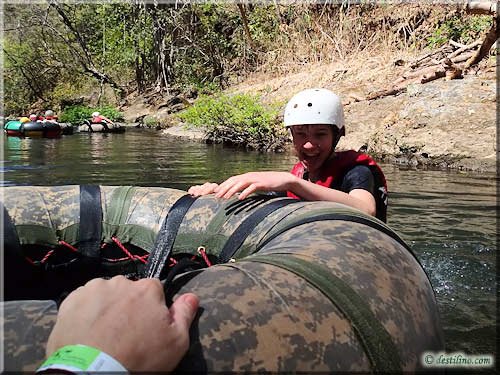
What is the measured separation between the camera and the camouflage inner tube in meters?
1.21

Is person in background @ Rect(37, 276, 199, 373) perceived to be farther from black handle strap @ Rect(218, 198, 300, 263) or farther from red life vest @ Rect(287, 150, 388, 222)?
red life vest @ Rect(287, 150, 388, 222)

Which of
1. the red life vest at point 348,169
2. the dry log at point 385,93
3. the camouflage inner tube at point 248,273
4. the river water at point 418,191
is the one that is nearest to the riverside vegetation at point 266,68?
the dry log at point 385,93

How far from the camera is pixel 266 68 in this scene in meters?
17.3

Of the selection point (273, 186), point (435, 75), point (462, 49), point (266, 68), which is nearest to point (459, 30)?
point (462, 49)

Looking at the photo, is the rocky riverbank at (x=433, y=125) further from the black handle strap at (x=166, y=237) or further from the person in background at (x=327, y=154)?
the black handle strap at (x=166, y=237)

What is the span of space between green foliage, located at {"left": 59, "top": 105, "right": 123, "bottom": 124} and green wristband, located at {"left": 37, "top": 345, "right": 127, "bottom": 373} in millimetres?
21275

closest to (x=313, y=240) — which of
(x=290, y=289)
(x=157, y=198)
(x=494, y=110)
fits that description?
(x=290, y=289)

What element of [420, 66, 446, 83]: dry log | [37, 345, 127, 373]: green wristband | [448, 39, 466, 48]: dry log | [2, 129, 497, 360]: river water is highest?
[448, 39, 466, 48]: dry log

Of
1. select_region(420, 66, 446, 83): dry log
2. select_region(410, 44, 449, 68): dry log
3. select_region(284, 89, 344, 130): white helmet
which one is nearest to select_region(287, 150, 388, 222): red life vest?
select_region(284, 89, 344, 130): white helmet

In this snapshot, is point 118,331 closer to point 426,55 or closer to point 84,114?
point 426,55

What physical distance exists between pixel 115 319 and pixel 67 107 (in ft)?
86.3

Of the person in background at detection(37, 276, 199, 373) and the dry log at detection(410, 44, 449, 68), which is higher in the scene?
the dry log at detection(410, 44, 449, 68)

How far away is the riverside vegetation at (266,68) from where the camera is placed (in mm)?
9156

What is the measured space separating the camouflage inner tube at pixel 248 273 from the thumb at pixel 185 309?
0.03 meters
